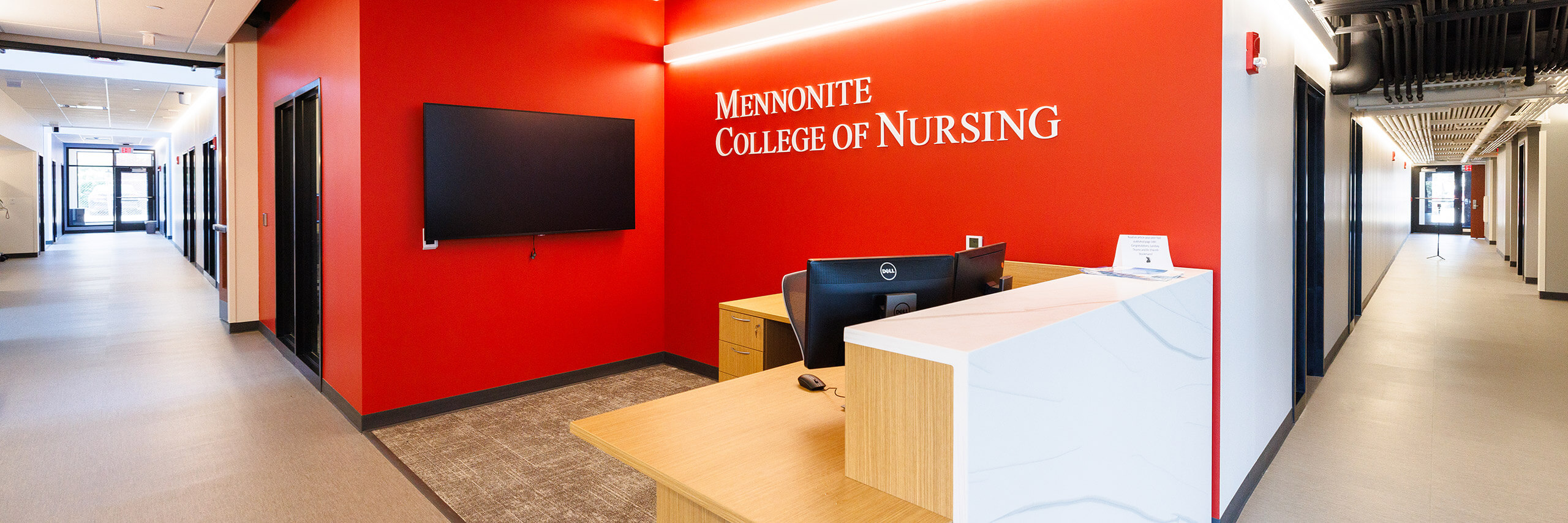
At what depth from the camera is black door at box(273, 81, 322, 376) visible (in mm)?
5309

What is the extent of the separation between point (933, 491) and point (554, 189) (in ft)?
13.3

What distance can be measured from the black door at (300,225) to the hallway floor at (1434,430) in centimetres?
591

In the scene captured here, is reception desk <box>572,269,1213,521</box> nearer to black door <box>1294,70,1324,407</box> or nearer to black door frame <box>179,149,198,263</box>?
black door <box>1294,70,1324,407</box>

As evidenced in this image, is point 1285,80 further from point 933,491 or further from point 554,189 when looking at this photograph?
point 554,189

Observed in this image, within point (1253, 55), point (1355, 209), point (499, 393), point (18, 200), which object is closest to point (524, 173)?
point (499, 393)

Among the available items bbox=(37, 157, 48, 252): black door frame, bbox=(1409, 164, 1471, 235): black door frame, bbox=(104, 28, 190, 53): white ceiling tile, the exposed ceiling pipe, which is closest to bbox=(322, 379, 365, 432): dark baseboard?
bbox=(104, 28, 190, 53): white ceiling tile

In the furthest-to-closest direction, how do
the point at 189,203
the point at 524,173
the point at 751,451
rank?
the point at 189,203, the point at 524,173, the point at 751,451

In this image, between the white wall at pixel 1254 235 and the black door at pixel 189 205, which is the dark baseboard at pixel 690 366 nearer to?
the white wall at pixel 1254 235

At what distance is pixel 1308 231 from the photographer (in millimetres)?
4930

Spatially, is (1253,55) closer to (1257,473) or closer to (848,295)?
(1257,473)

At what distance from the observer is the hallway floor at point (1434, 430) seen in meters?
3.32

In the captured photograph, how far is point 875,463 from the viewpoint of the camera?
1.55 metres

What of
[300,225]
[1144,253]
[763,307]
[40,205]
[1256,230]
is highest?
[40,205]

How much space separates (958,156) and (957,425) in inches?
111
